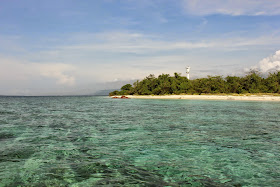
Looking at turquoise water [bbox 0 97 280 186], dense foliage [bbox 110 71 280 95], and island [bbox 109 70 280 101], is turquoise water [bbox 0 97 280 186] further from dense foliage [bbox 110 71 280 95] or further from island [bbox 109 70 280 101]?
dense foliage [bbox 110 71 280 95]

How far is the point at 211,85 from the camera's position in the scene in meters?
119

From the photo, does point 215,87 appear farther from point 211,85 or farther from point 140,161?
point 140,161

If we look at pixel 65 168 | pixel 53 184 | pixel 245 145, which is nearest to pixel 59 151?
pixel 65 168

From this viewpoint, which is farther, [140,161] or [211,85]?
[211,85]

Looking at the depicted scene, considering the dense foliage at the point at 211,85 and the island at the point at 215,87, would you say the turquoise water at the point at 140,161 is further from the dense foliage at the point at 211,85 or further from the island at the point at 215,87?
the dense foliage at the point at 211,85

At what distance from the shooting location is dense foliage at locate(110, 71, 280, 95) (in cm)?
10812

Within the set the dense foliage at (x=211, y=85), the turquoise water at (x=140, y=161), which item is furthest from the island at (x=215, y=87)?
the turquoise water at (x=140, y=161)

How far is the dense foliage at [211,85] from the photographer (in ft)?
355

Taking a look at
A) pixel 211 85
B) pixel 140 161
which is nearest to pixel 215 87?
pixel 211 85

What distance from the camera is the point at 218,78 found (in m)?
121

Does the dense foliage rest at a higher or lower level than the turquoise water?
higher

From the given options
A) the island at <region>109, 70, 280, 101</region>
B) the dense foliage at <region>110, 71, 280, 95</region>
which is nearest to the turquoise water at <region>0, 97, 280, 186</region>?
the island at <region>109, 70, 280, 101</region>

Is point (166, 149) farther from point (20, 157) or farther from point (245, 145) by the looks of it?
point (20, 157)

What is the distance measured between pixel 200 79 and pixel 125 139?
122543 mm
